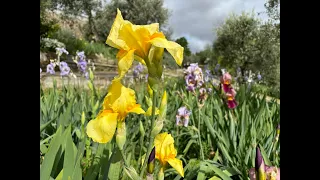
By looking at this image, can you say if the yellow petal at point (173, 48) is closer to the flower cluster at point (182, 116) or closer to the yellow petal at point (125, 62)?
the yellow petal at point (125, 62)

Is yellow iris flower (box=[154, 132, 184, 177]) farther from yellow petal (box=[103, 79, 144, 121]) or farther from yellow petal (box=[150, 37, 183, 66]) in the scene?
yellow petal (box=[150, 37, 183, 66])

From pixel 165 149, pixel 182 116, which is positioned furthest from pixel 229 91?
pixel 165 149

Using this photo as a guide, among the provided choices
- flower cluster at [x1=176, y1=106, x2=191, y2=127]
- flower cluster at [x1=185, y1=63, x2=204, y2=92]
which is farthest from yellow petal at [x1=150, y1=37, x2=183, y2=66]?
flower cluster at [x1=185, y1=63, x2=204, y2=92]

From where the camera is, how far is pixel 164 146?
617 millimetres

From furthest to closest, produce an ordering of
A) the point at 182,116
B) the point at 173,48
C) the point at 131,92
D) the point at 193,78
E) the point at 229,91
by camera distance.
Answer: the point at 193,78
the point at 229,91
the point at 182,116
the point at 131,92
the point at 173,48

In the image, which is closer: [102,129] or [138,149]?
[102,129]

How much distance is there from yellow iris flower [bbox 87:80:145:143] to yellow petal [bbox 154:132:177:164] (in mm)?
81

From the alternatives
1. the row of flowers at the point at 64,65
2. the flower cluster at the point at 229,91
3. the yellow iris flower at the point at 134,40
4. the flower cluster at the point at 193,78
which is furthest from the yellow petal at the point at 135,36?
the row of flowers at the point at 64,65

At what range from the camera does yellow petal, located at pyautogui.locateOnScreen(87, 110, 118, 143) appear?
527 millimetres

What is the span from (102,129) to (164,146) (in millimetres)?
146

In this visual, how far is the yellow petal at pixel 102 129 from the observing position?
1.73ft

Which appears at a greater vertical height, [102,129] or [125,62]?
[125,62]

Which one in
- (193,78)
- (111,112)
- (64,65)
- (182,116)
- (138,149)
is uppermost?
(64,65)

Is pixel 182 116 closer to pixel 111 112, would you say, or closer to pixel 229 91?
pixel 229 91
